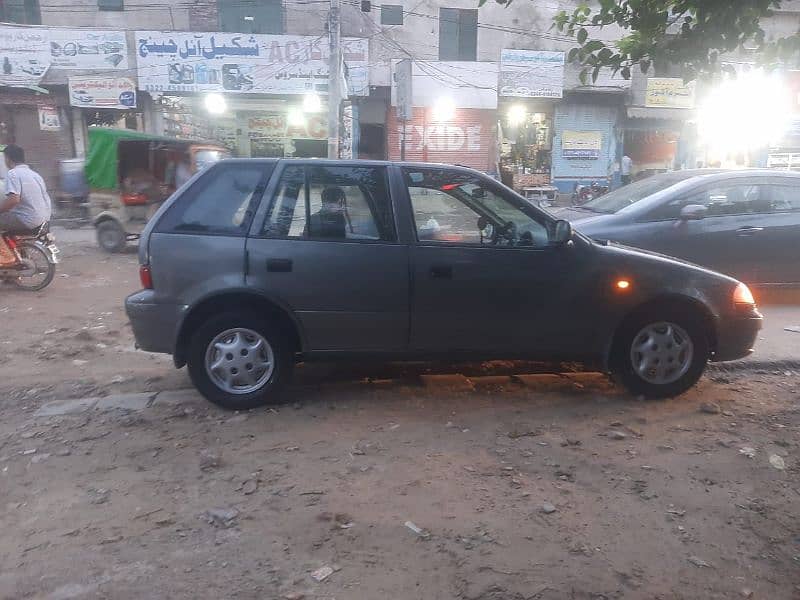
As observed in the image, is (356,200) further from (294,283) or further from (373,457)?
(373,457)

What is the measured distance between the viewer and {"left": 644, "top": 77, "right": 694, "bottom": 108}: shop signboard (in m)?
22.0

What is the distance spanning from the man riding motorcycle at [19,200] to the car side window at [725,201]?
7.36m

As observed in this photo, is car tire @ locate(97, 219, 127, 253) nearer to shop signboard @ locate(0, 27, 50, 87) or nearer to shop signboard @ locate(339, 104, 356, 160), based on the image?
shop signboard @ locate(339, 104, 356, 160)

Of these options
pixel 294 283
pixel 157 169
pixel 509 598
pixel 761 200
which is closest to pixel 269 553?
pixel 509 598

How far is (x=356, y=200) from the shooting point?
176 inches

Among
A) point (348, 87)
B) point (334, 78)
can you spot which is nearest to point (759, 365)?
point (334, 78)

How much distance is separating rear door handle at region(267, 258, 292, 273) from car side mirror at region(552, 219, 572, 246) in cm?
176

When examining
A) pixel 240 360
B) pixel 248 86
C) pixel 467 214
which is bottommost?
pixel 240 360

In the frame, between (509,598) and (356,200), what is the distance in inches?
106

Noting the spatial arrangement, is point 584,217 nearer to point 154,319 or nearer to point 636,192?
point 636,192

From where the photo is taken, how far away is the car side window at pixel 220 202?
14.4ft

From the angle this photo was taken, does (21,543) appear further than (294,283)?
No

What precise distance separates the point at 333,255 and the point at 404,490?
5.34ft

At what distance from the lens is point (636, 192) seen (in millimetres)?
7625
